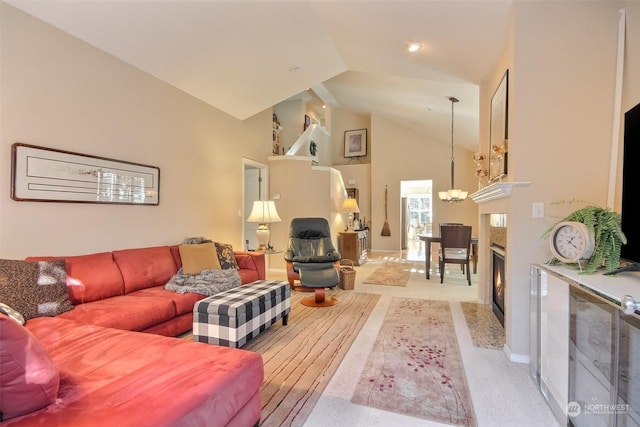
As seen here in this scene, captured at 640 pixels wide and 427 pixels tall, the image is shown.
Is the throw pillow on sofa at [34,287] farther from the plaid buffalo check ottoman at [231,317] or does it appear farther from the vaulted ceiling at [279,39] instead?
the vaulted ceiling at [279,39]

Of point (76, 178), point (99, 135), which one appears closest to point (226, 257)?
point (76, 178)

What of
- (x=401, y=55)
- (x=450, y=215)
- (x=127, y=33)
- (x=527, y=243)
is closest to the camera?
(x=527, y=243)

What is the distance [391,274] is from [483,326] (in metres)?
2.50

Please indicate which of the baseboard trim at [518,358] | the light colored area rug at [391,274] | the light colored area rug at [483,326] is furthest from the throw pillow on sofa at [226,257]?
the baseboard trim at [518,358]

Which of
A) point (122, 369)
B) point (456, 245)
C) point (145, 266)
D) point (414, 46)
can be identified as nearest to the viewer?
point (122, 369)

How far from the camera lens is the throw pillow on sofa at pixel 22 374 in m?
0.91

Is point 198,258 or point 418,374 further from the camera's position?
point 198,258

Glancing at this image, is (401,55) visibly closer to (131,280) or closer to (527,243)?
(527,243)

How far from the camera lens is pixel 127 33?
Answer: 2680 mm

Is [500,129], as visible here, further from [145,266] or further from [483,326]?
[145,266]

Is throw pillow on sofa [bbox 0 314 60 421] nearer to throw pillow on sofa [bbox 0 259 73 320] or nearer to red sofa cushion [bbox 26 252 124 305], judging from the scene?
throw pillow on sofa [bbox 0 259 73 320]

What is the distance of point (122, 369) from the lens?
131 cm

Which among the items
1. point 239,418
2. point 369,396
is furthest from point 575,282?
point 239,418

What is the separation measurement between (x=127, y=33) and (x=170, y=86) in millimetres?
853
